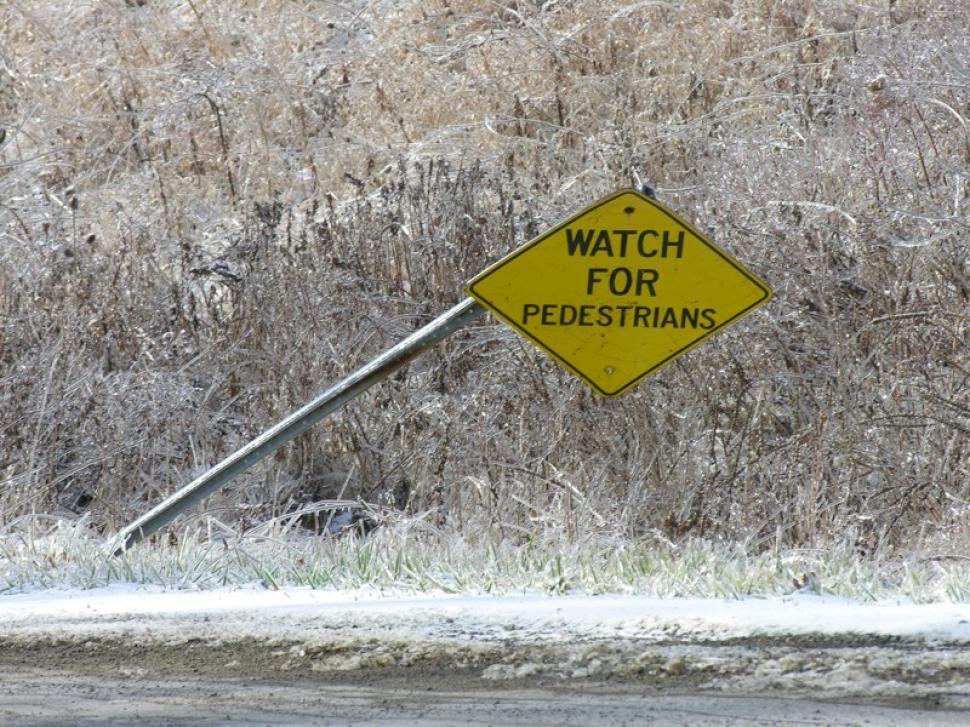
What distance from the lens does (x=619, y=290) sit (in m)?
3.95

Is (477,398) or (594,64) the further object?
(594,64)

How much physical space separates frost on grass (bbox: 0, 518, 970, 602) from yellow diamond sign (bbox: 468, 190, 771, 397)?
583mm

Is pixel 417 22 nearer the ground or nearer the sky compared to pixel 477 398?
nearer the sky

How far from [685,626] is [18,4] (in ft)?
34.4

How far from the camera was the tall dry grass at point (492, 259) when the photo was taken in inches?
219

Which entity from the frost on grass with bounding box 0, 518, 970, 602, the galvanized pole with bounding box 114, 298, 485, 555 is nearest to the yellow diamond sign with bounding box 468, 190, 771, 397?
the galvanized pole with bounding box 114, 298, 485, 555

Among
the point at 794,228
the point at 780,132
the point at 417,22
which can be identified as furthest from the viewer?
the point at 417,22

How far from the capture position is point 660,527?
17.5 feet

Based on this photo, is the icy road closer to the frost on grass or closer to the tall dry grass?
the frost on grass

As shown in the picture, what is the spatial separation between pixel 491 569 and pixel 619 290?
0.93 meters

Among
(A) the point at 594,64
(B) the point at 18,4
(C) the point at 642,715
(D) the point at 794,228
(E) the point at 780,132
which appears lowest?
(C) the point at 642,715

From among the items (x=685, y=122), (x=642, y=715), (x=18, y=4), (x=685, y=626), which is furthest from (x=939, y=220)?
(x=18, y=4)

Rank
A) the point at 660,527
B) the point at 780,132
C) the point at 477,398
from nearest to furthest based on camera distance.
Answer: the point at 660,527
the point at 477,398
the point at 780,132

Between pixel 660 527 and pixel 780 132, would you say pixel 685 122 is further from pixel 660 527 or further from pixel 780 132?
pixel 660 527
